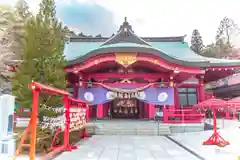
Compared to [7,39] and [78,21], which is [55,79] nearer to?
[7,39]

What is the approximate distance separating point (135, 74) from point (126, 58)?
1896 millimetres

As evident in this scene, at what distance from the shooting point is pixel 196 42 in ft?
148

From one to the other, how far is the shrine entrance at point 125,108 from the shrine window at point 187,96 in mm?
3879

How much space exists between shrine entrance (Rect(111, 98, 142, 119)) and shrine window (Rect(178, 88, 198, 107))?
12.7ft

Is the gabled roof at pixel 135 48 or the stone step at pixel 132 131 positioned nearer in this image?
the stone step at pixel 132 131

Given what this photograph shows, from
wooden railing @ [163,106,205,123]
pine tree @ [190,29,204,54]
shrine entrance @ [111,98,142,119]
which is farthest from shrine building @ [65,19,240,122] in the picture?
pine tree @ [190,29,204,54]

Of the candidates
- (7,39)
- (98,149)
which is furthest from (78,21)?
(98,149)

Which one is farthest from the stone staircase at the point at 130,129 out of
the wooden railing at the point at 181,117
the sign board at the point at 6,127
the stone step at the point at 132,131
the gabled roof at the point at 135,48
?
the sign board at the point at 6,127

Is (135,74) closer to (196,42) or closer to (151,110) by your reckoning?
(151,110)

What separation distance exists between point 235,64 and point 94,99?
9.62 meters

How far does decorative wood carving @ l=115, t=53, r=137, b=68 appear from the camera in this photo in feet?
38.6

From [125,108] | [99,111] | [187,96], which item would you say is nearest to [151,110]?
[187,96]

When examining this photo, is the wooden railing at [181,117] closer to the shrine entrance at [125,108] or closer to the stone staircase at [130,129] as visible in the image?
the stone staircase at [130,129]

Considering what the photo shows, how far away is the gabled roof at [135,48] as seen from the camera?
1172 cm
